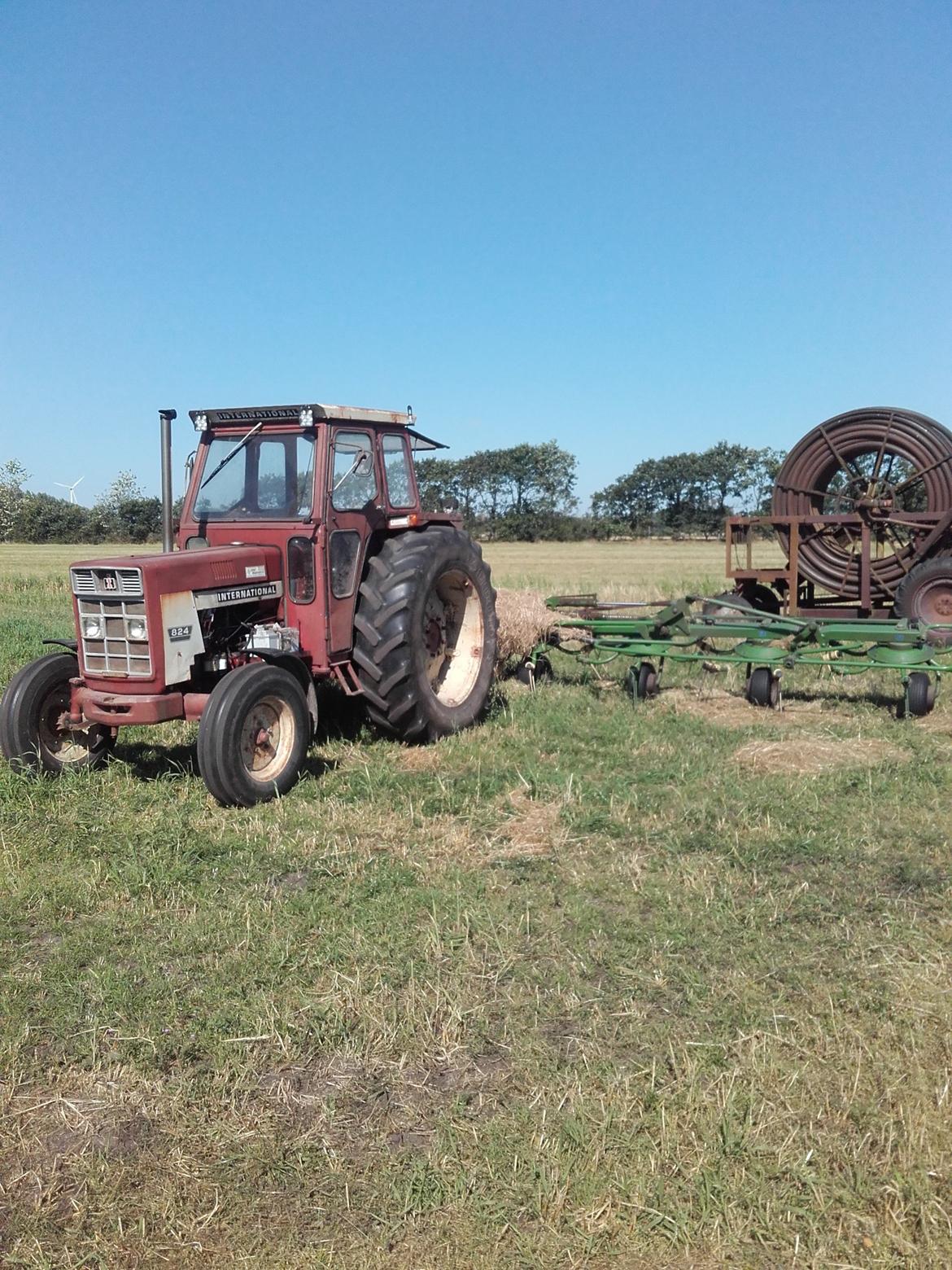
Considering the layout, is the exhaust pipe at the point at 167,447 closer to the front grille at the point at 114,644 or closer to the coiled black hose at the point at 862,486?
the front grille at the point at 114,644

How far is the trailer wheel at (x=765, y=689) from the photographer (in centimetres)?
836

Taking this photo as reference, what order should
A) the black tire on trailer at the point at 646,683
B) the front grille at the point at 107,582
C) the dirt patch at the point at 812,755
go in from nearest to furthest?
the front grille at the point at 107,582 → the dirt patch at the point at 812,755 → the black tire on trailer at the point at 646,683

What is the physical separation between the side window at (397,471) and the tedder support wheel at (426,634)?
0.30m

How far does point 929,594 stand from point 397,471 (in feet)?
21.9

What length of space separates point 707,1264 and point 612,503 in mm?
74996

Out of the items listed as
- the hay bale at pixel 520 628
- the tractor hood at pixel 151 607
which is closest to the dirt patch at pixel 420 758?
the tractor hood at pixel 151 607

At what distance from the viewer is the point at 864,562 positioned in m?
11.9

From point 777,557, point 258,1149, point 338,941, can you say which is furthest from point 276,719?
point 777,557

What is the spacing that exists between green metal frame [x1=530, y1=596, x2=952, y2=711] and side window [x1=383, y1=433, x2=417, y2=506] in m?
2.18

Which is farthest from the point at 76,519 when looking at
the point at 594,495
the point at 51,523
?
the point at 594,495

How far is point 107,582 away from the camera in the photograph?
6.08 m

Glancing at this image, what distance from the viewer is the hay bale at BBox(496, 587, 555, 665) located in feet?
33.6

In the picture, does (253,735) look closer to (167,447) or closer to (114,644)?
(114,644)

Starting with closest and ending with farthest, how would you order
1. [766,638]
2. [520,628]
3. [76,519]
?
1. [766,638]
2. [520,628]
3. [76,519]
